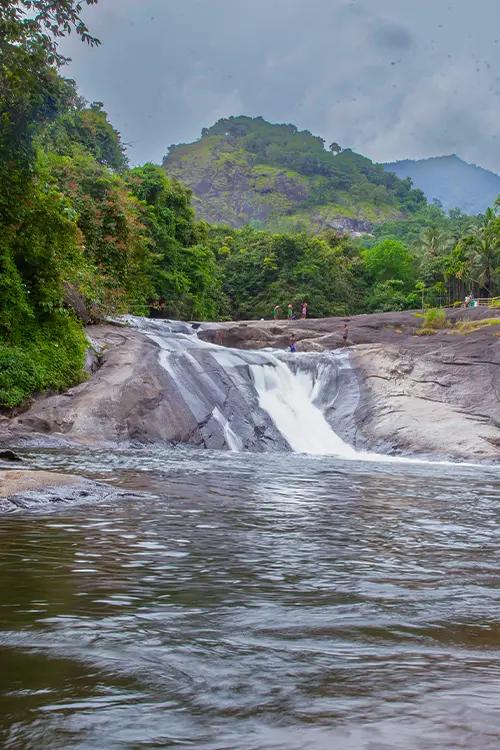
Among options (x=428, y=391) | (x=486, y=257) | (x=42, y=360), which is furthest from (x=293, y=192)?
(x=42, y=360)

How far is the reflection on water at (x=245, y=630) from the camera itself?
2.58 metres

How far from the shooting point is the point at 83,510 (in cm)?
743

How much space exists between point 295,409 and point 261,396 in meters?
1.33

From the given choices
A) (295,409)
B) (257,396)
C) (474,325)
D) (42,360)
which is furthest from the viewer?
(474,325)

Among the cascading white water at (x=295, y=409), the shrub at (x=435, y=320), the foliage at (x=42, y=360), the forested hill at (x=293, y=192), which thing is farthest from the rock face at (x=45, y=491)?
the forested hill at (x=293, y=192)

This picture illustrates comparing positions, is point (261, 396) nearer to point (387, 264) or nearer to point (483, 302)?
point (483, 302)

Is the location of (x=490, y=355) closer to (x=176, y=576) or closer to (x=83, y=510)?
(x=83, y=510)

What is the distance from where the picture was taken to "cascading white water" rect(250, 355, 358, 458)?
2072cm

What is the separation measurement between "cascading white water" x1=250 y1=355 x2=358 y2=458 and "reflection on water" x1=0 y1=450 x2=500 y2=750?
12706mm

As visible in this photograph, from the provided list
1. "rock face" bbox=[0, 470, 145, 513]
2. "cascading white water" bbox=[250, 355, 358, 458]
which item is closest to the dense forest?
"cascading white water" bbox=[250, 355, 358, 458]

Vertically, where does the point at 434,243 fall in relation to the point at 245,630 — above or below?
above

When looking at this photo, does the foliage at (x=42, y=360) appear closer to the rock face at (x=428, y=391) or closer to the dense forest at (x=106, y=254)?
the dense forest at (x=106, y=254)

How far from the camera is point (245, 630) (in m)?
3.73

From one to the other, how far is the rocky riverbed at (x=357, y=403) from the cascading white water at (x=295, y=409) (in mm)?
654
